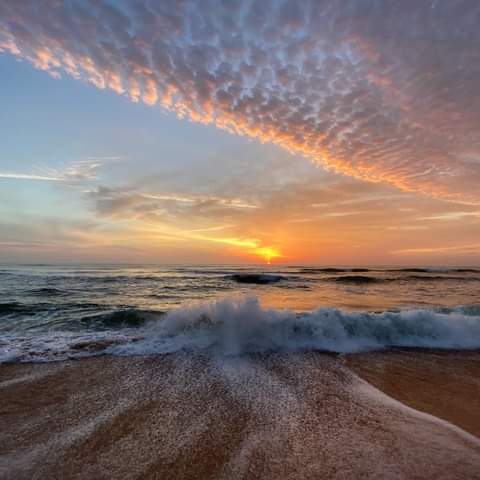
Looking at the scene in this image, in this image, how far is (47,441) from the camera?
3.38 m

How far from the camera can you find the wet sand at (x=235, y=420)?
117 inches

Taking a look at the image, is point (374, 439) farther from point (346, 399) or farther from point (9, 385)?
point (9, 385)

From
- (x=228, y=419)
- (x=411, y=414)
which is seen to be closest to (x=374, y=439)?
(x=411, y=414)

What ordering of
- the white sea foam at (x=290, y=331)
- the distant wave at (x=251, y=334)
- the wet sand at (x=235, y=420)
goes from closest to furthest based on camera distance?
the wet sand at (x=235, y=420) → the distant wave at (x=251, y=334) → the white sea foam at (x=290, y=331)

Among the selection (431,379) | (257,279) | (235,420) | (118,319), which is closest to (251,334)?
(431,379)

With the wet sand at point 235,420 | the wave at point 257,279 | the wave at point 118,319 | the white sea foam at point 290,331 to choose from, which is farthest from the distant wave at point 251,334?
the wave at point 257,279

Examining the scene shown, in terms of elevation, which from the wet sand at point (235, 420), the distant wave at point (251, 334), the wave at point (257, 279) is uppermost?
the wave at point (257, 279)

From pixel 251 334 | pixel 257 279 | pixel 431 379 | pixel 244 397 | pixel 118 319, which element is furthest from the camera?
pixel 257 279

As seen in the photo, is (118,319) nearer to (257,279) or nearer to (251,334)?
(251,334)

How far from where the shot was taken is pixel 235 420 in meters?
3.84

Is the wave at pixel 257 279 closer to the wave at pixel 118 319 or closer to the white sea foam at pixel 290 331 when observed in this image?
the wave at pixel 118 319

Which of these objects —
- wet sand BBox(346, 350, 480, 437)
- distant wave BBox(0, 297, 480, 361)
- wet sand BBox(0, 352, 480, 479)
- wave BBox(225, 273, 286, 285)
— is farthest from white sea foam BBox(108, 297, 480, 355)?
wave BBox(225, 273, 286, 285)

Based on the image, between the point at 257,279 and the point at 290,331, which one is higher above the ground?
the point at 257,279

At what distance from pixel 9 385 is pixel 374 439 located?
4.48 metres
